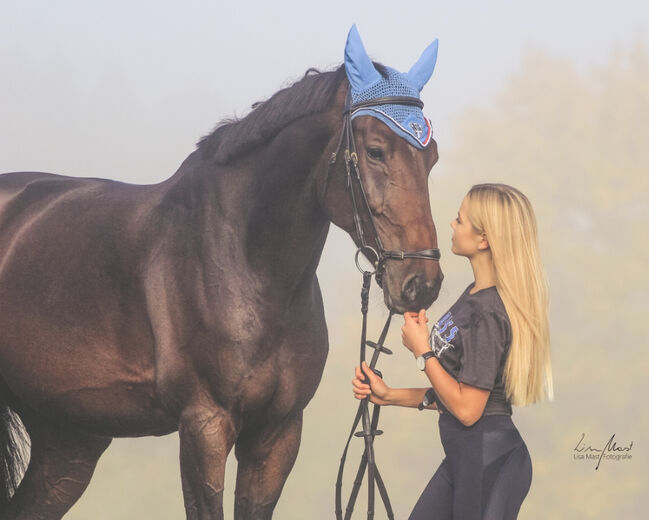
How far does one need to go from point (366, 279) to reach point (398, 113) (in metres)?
0.61

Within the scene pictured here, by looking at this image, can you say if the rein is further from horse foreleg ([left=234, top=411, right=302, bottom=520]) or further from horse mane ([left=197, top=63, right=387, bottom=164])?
horse foreleg ([left=234, top=411, right=302, bottom=520])

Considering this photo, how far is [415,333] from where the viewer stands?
141 inches

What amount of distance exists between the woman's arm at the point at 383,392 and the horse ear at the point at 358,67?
1.05 meters

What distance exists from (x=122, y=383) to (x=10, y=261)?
97 cm

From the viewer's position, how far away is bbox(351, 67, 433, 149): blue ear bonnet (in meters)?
3.84

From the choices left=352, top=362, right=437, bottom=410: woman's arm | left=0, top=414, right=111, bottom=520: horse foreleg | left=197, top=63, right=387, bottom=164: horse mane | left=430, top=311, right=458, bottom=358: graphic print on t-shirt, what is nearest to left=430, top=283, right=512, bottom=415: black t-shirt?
left=430, top=311, right=458, bottom=358: graphic print on t-shirt

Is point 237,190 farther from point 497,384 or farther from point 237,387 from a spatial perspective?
point 497,384

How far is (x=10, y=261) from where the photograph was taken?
5.01 metres

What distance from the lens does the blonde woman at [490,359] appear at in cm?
345

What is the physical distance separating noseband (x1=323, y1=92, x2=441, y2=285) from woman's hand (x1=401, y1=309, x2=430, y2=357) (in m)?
0.20

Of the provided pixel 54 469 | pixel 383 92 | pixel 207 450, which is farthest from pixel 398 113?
pixel 54 469

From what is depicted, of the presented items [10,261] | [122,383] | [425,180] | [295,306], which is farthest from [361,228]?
[10,261]

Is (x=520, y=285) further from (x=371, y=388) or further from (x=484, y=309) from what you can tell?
(x=371, y=388)

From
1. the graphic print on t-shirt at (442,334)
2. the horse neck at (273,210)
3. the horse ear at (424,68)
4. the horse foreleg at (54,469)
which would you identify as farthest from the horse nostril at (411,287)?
the horse foreleg at (54,469)
